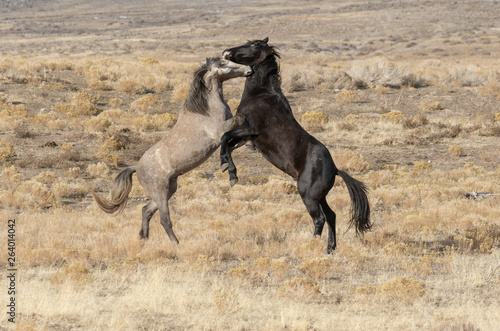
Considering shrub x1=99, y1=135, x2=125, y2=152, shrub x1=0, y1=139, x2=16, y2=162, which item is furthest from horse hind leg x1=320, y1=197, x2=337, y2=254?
shrub x1=0, y1=139, x2=16, y2=162

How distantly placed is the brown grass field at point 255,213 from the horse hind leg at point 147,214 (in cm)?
15

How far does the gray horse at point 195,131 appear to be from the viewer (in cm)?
801

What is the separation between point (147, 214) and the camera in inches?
357

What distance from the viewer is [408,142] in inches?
784

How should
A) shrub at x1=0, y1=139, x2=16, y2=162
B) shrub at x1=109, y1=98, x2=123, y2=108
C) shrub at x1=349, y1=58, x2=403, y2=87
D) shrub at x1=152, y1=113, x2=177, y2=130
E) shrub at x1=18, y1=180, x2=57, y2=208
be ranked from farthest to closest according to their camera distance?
1. shrub at x1=349, y1=58, x2=403, y2=87
2. shrub at x1=109, y1=98, x2=123, y2=108
3. shrub at x1=152, y1=113, x2=177, y2=130
4. shrub at x1=0, y1=139, x2=16, y2=162
5. shrub at x1=18, y1=180, x2=57, y2=208

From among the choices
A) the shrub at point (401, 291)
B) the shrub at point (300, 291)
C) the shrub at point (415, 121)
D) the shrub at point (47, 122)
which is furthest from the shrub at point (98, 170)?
the shrub at point (415, 121)

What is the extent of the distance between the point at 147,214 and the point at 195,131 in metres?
1.73

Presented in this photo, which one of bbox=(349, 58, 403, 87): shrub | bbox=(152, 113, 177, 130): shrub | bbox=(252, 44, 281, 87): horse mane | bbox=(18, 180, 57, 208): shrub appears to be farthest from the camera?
bbox=(349, 58, 403, 87): shrub

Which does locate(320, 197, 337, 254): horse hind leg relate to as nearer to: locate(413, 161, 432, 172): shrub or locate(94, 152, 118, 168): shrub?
locate(413, 161, 432, 172): shrub

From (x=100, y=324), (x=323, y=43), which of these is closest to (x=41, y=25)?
(x=323, y=43)

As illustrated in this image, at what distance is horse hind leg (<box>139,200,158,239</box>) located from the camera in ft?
29.5

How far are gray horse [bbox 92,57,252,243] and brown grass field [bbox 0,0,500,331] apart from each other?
1050mm

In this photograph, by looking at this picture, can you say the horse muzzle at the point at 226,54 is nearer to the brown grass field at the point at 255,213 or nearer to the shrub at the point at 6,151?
the brown grass field at the point at 255,213

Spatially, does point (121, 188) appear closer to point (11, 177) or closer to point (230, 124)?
point (230, 124)
